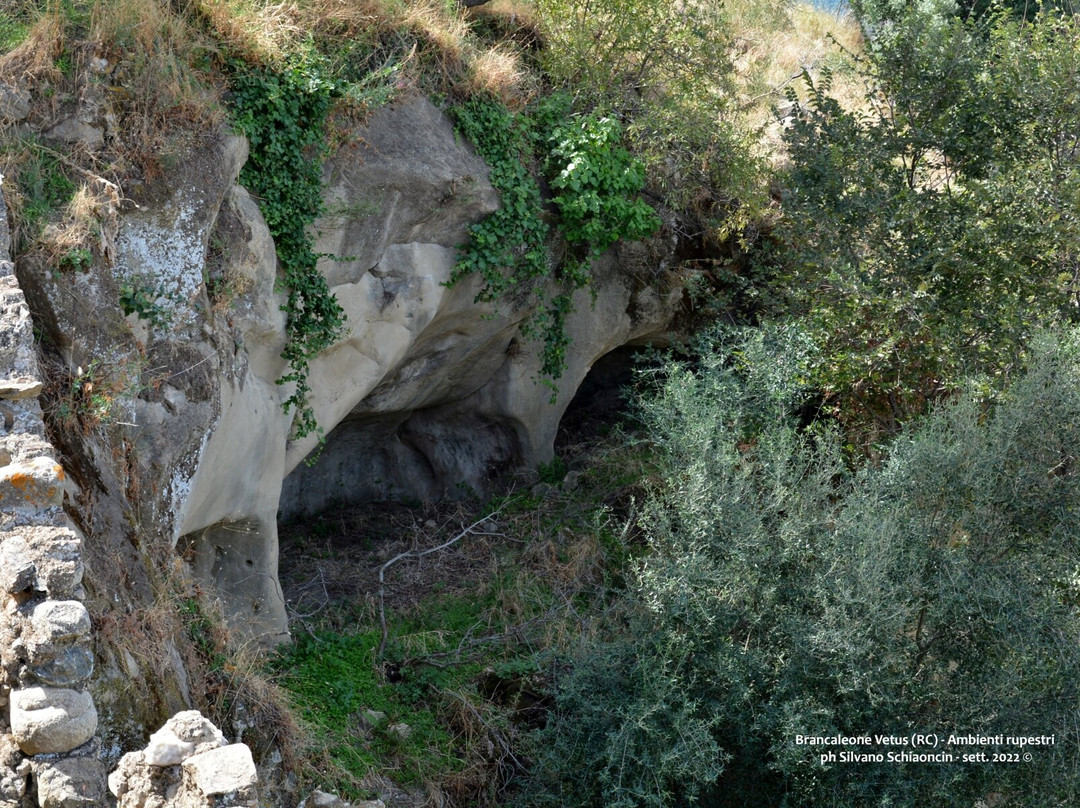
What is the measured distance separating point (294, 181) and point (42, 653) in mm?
4491

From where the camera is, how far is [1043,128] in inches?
343

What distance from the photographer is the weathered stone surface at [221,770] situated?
3748 millimetres

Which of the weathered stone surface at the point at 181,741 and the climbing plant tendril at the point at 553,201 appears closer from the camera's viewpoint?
the weathered stone surface at the point at 181,741

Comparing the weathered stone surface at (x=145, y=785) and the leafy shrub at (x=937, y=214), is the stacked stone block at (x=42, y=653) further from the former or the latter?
the leafy shrub at (x=937, y=214)

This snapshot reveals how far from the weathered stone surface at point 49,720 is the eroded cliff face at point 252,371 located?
38cm

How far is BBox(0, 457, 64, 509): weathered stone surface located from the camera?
175 inches

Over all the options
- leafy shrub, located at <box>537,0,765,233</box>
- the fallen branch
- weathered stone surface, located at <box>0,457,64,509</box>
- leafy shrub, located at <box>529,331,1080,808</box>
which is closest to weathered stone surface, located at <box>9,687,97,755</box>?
weathered stone surface, located at <box>0,457,64,509</box>

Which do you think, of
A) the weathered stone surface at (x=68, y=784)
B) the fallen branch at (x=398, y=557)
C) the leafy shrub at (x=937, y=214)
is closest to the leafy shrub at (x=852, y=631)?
the leafy shrub at (x=937, y=214)

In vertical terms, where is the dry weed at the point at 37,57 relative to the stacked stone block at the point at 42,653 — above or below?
above

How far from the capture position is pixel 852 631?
6547 mm

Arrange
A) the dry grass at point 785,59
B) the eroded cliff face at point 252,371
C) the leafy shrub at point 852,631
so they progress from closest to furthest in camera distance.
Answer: the eroded cliff face at point 252,371 → the leafy shrub at point 852,631 → the dry grass at point 785,59

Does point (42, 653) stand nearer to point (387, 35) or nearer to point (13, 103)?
point (13, 103)

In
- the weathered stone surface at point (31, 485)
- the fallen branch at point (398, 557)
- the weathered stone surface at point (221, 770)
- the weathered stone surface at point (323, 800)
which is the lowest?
the weathered stone surface at point (323, 800)

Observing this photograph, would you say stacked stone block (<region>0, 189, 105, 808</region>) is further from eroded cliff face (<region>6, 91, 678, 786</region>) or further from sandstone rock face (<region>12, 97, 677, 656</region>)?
eroded cliff face (<region>6, 91, 678, 786</region>)
